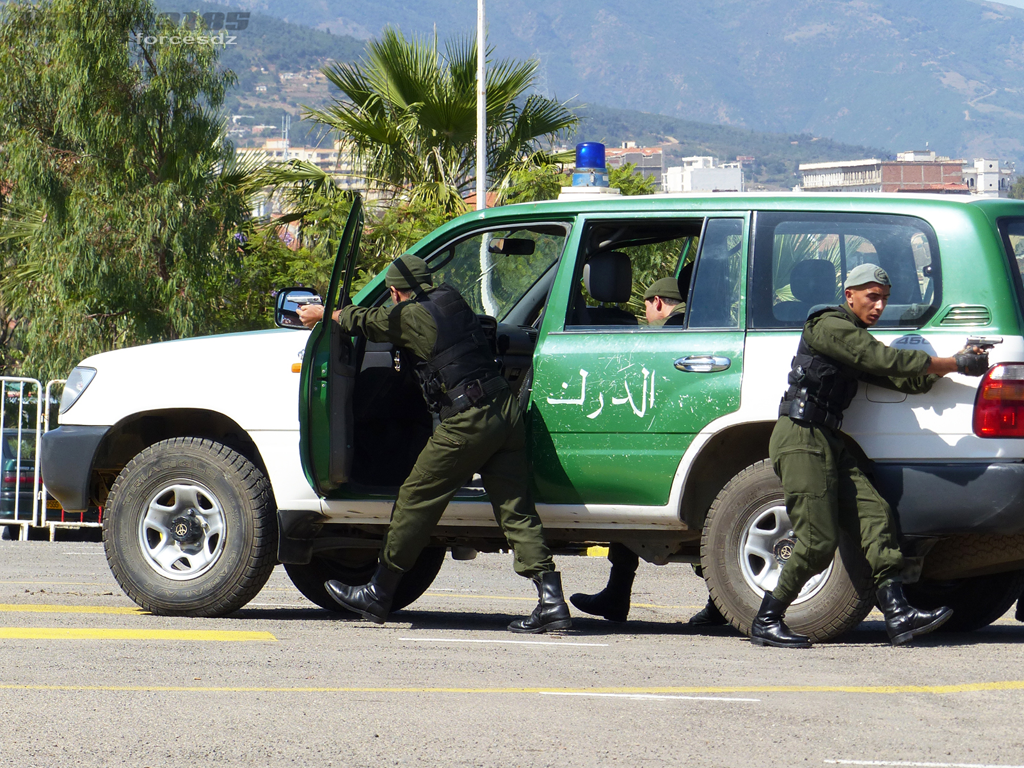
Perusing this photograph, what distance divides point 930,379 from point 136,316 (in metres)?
17.1

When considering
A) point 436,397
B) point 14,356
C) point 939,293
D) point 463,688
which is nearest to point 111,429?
point 436,397

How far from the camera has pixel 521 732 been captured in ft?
14.2

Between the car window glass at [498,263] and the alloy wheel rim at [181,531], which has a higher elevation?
the car window glass at [498,263]

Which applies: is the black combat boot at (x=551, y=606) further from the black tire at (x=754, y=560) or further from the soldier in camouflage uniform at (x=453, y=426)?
the black tire at (x=754, y=560)

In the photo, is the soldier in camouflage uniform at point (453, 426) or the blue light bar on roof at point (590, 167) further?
the blue light bar on roof at point (590, 167)

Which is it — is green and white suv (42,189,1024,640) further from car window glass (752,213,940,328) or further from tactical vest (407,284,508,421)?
tactical vest (407,284,508,421)

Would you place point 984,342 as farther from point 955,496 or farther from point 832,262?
point 832,262

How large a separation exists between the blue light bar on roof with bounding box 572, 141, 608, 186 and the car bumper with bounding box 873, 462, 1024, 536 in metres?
2.13

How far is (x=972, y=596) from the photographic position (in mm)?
6965

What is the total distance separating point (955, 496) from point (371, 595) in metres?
2.70

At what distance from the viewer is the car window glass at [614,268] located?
6.52m

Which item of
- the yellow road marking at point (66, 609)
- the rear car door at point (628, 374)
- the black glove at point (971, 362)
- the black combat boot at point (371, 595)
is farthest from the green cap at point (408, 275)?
the black glove at point (971, 362)

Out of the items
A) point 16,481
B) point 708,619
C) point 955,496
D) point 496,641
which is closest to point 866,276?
point 955,496

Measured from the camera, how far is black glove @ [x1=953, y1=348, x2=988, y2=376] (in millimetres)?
5633
